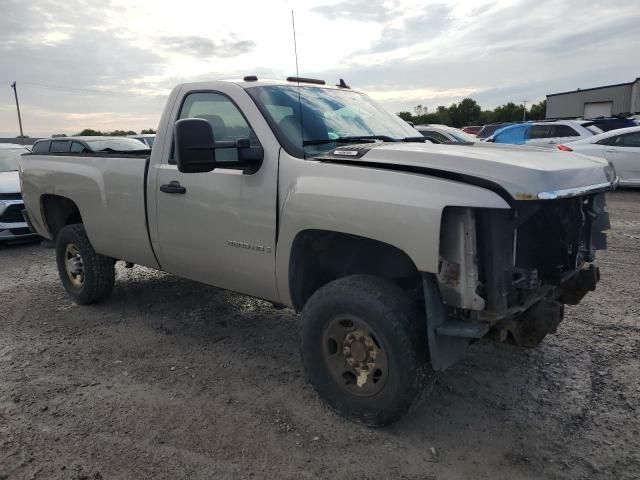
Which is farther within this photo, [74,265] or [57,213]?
[57,213]

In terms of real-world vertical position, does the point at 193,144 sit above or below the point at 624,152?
above

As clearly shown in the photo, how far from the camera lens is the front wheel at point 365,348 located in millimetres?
2879

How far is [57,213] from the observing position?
5.88 m

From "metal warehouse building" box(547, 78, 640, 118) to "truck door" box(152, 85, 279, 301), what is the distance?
134 feet

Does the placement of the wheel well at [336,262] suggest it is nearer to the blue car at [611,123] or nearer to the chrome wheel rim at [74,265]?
the chrome wheel rim at [74,265]

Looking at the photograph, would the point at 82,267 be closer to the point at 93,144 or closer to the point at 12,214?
the point at 12,214

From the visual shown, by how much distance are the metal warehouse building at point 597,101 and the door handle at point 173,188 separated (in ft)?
135

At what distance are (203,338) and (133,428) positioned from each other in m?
1.43

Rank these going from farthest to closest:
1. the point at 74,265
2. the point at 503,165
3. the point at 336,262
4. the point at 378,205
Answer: the point at 74,265 → the point at 336,262 → the point at 378,205 → the point at 503,165

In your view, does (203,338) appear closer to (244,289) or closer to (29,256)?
(244,289)

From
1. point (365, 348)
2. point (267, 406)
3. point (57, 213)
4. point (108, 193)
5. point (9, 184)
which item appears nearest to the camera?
point (365, 348)

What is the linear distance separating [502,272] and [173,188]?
2464mm

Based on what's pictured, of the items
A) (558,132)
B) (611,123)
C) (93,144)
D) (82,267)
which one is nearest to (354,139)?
(82,267)

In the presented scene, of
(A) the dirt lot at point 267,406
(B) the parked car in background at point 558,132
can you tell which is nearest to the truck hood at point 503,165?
(A) the dirt lot at point 267,406
